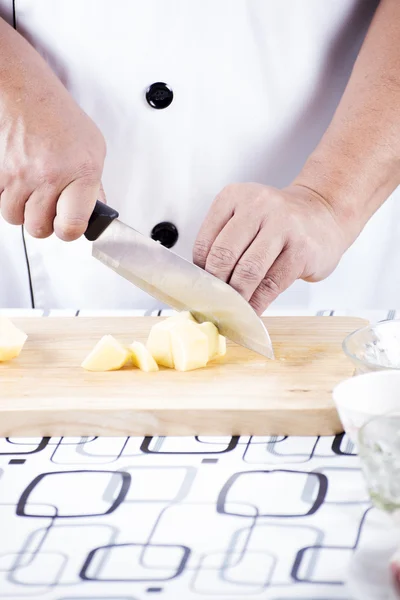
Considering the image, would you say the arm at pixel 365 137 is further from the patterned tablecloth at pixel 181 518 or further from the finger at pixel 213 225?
the patterned tablecloth at pixel 181 518

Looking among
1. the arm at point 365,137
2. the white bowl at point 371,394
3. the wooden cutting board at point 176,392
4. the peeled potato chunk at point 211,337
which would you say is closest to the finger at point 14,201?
the wooden cutting board at point 176,392

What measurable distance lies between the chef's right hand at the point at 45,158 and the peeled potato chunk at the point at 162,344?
187mm

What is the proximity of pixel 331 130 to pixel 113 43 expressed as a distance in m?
0.40

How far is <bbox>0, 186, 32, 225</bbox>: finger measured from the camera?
44.8 inches

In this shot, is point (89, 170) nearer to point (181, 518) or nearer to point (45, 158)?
point (45, 158)

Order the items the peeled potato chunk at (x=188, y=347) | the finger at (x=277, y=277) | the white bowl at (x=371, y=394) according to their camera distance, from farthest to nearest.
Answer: the finger at (x=277, y=277) < the peeled potato chunk at (x=188, y=347) < the white bowl at (x=371, y=394)

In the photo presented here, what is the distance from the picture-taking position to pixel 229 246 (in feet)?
3.78

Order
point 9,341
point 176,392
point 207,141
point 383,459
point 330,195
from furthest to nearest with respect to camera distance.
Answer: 1. point 207,141
2. point 330,195
3. point 9,341
4. point 176,392
5. point 383,459

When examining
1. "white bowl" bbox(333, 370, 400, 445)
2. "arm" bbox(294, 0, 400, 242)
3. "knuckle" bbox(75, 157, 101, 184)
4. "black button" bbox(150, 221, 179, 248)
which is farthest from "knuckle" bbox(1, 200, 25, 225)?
"white bowl" bbox(333, 370, 400, 445)

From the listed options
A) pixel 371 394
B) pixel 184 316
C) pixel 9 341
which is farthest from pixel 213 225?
pixel 371 394

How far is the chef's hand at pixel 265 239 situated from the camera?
115 centimetres

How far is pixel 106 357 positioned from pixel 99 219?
21 cm

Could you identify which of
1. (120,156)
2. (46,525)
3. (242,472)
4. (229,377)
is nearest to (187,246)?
(120,156)

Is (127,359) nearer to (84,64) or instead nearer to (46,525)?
(46,525)
